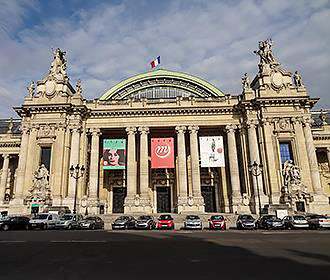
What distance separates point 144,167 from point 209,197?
1145 centimetres

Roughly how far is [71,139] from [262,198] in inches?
1038

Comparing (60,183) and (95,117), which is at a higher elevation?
(95,117)

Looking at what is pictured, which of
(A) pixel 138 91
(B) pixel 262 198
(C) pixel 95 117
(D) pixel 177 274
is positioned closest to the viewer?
(D) pixel 177 274

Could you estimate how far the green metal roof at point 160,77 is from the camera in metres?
51.3

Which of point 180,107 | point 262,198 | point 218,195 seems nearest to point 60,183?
point 180,107

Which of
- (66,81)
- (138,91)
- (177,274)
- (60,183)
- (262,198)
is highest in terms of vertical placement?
(138,91)

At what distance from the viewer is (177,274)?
22.0 feet

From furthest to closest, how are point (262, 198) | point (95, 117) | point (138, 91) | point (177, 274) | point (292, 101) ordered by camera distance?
1. point (138, 91)
2. point (95, 117)
3. point (292, 101)
4. point (262, 198)
5. point (177, 274)

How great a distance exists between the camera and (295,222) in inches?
883

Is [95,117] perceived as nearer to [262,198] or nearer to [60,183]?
[60,183]

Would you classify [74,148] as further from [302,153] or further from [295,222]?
[302,153]

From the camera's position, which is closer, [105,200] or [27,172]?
[27,172]

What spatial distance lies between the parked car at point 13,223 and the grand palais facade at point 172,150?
8.64 meters

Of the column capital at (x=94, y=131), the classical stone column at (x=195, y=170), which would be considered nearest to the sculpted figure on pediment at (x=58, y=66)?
the column capital at (x=94, y=131)
